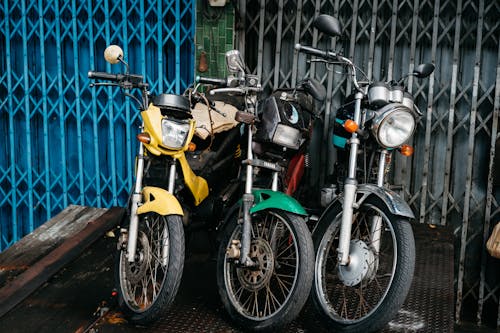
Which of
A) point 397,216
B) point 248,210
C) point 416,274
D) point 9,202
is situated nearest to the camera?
point 397,216

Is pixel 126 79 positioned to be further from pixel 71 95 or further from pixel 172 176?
pixel 71 95

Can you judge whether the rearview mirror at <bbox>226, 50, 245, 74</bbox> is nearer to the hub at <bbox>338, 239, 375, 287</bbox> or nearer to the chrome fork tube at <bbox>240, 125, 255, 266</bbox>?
the chrome fork tube at <bbox>240, 125, 255, 266</bbox>

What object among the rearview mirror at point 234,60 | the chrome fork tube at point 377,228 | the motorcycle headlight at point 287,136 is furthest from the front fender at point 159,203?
the chrome fork tube at point 377,228

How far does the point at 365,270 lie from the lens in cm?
312

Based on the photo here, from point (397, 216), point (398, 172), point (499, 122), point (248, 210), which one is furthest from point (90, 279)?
point (499, 122)

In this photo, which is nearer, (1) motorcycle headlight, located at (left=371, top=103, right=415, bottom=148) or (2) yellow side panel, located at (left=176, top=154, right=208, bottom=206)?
(1) motorcycle headlight, located at (left=371, top=103, right=415, bottom=148)

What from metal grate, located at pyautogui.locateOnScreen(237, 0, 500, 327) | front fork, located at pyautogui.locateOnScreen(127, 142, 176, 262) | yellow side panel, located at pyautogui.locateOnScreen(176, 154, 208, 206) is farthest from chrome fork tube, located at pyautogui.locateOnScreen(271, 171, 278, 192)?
metal grate, located at pyautogui.locateOnScreen(237, 0, 500, 327)

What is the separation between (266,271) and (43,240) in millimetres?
2373

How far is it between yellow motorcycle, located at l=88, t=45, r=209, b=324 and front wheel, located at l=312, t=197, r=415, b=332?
2.77 feet

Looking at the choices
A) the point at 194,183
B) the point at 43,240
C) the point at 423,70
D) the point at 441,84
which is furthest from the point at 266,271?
A: the point at 441,84

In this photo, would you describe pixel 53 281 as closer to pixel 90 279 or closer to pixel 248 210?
pixel 90 279

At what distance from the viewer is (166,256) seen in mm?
3254

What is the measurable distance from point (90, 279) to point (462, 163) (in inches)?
127

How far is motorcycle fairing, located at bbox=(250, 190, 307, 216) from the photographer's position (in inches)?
124
